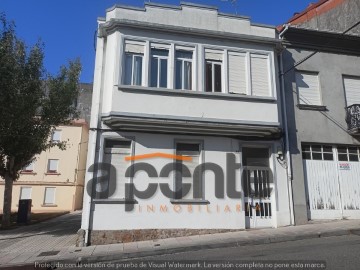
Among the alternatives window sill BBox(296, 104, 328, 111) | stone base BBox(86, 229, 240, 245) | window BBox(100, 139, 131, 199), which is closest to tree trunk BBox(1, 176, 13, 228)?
window BBox(100, 139, 131, 199)

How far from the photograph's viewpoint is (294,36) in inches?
547

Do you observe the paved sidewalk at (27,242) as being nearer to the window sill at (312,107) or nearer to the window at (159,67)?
the window at (159,67)

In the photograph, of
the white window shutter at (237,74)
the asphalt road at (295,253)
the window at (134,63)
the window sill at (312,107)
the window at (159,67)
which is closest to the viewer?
the asphalt road at (295,253)

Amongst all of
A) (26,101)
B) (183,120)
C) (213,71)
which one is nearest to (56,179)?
(26,101)

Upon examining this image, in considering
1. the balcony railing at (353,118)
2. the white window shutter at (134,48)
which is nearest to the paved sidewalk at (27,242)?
the white window shutter at (134,48)

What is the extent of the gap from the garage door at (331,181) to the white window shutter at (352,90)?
2.06 m

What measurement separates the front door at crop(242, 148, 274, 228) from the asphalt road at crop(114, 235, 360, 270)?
2612mm

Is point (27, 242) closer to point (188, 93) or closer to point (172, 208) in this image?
point (172, 208)

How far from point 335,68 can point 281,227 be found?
696cm

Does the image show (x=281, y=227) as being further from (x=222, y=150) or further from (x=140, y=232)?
(x=140, y=232)

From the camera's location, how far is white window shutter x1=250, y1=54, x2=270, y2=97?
1272 centimetres

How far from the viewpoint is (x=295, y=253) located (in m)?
7.75

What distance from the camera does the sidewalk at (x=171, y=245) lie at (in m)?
8.80

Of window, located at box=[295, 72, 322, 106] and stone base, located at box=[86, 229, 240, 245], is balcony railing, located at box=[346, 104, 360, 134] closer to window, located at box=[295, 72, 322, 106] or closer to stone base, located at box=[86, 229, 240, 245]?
window, located at box=[295, 72, 322, 106]
